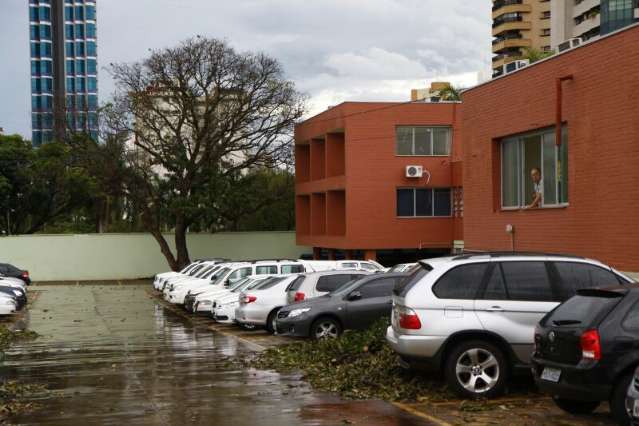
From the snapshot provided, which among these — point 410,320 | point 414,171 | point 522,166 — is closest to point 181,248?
point 414,171

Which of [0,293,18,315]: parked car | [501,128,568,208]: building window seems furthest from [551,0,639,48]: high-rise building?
[0,293,18,315]: parked car

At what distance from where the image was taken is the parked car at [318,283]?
71.8 feet

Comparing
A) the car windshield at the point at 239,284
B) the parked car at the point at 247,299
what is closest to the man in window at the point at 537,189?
the parked car at the point at 247,299

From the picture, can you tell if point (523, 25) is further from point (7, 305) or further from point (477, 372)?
point (477, 372)

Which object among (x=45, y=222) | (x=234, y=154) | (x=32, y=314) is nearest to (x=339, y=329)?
(x=32, y=314)

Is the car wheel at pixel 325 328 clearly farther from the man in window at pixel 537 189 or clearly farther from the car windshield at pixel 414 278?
the car windshield at pixel 414 278

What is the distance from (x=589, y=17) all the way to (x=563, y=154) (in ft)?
211

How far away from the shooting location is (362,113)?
46.6 metres

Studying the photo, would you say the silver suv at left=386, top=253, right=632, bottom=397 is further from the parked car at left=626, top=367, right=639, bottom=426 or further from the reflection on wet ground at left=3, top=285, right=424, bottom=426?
the parked car at left=626, top=367, right=639, bottom=426

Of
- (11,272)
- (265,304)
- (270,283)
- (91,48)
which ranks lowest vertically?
(11,272)

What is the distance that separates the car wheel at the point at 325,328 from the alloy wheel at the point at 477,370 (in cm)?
741

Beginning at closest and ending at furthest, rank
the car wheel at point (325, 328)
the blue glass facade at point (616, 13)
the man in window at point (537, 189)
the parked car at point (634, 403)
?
the parked car at point (634, 403)
the car wheel at point (325, 328)
the man in window at point (537, 189)
the blue glass facade at point (616, 13)

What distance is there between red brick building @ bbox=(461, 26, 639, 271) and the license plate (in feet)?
30.3

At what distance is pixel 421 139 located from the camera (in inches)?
1860
